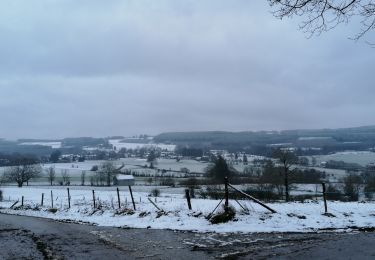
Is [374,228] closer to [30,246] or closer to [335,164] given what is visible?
[30,246]

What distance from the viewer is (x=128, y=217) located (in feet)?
76.5

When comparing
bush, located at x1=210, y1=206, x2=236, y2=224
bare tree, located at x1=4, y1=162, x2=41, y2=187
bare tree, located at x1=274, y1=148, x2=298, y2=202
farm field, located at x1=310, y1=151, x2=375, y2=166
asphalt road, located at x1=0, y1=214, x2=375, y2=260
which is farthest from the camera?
farm field, located at x1=310, y1=151, x2=375, y2=166

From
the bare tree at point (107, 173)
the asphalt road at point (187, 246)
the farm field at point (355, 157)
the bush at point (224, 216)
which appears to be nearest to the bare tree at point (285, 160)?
the bush at point (224, 216)

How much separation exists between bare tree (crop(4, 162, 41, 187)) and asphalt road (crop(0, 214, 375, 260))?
120 m

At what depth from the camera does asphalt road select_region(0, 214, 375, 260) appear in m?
12.1

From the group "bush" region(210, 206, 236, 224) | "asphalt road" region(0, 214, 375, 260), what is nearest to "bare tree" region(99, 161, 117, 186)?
"bush" region(210, 206, 236, 224)

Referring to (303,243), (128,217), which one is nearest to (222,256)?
(303,243)

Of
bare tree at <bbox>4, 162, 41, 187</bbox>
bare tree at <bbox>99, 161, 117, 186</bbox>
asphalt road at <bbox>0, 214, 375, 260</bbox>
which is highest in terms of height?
asphalt road at <bbox>0, 214, 375, 260</bbox>

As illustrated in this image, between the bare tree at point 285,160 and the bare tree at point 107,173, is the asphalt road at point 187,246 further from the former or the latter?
the bare tree at point 107,173

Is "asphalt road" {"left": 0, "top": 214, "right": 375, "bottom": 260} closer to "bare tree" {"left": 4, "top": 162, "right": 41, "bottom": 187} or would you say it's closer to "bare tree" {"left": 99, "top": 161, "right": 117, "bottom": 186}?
"bare tree" {"left": 4, "top": 162, "right": 41, "bottom": 187}

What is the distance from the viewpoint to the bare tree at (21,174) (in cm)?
12850

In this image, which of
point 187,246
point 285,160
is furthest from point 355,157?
point 187,246

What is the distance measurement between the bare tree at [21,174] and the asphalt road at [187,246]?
119549mm

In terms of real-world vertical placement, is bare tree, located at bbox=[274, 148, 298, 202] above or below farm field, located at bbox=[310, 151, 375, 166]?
above
